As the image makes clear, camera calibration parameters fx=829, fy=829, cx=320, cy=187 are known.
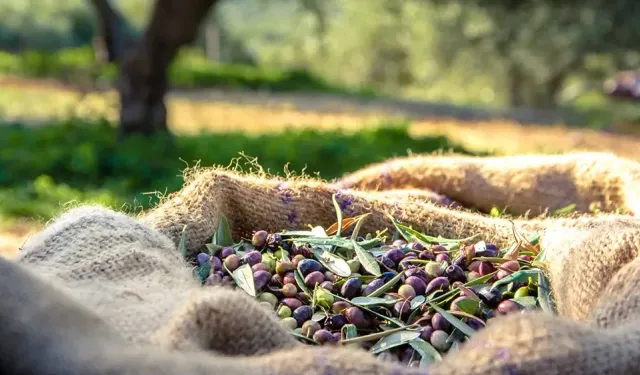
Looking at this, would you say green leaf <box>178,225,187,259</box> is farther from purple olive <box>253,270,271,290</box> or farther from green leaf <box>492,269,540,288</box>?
green leaf <box>492,269,540,288</box>

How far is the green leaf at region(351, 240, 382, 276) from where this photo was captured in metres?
1.67

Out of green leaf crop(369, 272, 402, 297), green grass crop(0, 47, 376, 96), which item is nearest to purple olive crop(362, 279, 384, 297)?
green leaf crop(369, 272, 402, 297)

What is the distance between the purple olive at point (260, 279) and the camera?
63.6 inches

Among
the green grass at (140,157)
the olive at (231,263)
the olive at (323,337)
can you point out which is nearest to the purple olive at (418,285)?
the olive at (323,337)

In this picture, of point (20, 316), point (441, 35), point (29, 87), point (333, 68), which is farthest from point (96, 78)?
point (333, 68)

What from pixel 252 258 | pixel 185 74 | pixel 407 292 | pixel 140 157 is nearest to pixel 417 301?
pixel 407 292

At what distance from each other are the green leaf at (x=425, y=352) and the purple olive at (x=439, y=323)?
0.16 feet

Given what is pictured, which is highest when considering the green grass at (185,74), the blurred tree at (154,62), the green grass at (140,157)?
the blurred tree at (154,62)

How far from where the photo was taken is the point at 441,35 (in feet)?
55.1

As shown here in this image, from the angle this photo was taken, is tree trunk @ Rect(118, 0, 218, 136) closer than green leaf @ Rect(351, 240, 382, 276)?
No

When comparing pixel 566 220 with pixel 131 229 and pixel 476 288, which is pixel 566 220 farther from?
pixel 131 229

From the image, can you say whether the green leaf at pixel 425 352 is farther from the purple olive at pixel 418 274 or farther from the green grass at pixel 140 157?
the green grass at pixel 140 157

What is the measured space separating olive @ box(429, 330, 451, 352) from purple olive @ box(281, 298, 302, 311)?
0.27 meters

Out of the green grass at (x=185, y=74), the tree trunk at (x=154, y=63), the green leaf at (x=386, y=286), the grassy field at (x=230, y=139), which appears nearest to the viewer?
the green leaf at (x=386, y=286)
